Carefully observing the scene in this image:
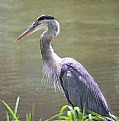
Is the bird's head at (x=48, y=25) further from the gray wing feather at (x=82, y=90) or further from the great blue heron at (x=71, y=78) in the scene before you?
the gray wing feather at (x=82, y=90)

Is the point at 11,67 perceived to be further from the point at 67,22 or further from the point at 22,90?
the point at 67,22

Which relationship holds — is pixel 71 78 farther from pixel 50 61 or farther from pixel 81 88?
pixel 50 61

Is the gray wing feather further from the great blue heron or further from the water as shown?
the water

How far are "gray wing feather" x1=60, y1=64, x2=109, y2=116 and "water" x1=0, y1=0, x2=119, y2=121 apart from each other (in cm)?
152

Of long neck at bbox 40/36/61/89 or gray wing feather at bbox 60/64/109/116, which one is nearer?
gray wing feather at bbox 60/64/109/116

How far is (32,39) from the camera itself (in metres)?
13.9

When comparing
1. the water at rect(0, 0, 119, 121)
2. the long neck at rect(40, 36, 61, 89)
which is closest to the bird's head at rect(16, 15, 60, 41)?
the long neck at rect(40, 36, 61, 89)

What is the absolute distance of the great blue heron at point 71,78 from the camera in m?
5.73

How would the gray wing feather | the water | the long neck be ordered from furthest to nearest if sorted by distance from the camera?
the water → the long neck → the gray wing feather

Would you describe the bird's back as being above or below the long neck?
below

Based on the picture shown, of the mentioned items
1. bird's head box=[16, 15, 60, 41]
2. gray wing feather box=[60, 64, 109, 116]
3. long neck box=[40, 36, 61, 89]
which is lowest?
gray wing feather box=[60, 64, 109, 116]

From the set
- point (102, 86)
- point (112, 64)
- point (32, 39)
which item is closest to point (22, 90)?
point (102, 86)

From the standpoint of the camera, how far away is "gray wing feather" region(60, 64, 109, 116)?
5.71m

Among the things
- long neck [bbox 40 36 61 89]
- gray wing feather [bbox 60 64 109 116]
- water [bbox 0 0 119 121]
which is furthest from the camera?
water [bbox 0 0 119 121]
